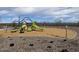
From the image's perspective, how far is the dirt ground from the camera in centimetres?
143

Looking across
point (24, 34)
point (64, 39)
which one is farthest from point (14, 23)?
point (64, 39)

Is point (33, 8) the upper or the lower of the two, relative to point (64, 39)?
upper

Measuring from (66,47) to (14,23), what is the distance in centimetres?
65

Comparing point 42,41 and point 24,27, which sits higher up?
point 24,27

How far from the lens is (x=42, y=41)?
4.75 feet

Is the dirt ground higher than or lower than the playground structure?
lower

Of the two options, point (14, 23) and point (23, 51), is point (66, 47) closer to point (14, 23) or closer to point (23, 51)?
point (23, 51)

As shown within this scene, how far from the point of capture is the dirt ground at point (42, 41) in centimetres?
143

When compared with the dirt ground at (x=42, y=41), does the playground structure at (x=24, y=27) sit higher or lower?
higher

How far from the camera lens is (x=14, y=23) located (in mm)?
1451
